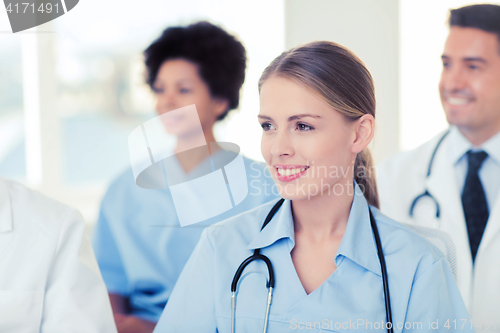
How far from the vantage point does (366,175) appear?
99 cm

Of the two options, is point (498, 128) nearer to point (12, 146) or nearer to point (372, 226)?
point (372, 226)

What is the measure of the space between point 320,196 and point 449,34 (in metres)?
0.79

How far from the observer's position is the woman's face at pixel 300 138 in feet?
2.65

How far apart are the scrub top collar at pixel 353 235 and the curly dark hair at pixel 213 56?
484 millimetres

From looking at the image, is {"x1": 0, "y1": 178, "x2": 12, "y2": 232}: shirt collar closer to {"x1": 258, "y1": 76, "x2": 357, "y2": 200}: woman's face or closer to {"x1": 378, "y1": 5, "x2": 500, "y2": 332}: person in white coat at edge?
{"x1": 258, "y1": 76, "x2": 357, "y2": 200}: woman's face

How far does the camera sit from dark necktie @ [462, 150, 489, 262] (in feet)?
3.95

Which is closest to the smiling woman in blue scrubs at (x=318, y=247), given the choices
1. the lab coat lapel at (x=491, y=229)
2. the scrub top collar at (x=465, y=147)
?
the lab coat lapel at (x=491, y=229)

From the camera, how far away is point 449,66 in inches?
51.0

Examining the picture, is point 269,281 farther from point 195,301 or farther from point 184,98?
point 184,98

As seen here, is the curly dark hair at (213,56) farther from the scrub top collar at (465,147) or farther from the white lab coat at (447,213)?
the scrub top collar at (465,147)

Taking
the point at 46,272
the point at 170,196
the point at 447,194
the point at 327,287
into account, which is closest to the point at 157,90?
the point at 170,196

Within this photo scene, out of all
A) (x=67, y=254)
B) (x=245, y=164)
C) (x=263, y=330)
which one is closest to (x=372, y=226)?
(x=263, y=330)

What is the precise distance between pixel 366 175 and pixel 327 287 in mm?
301

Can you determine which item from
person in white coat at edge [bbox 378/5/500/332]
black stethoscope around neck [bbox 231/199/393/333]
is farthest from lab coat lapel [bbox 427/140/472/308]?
black stethoscope around neck [bbox 231/199/393/333]
